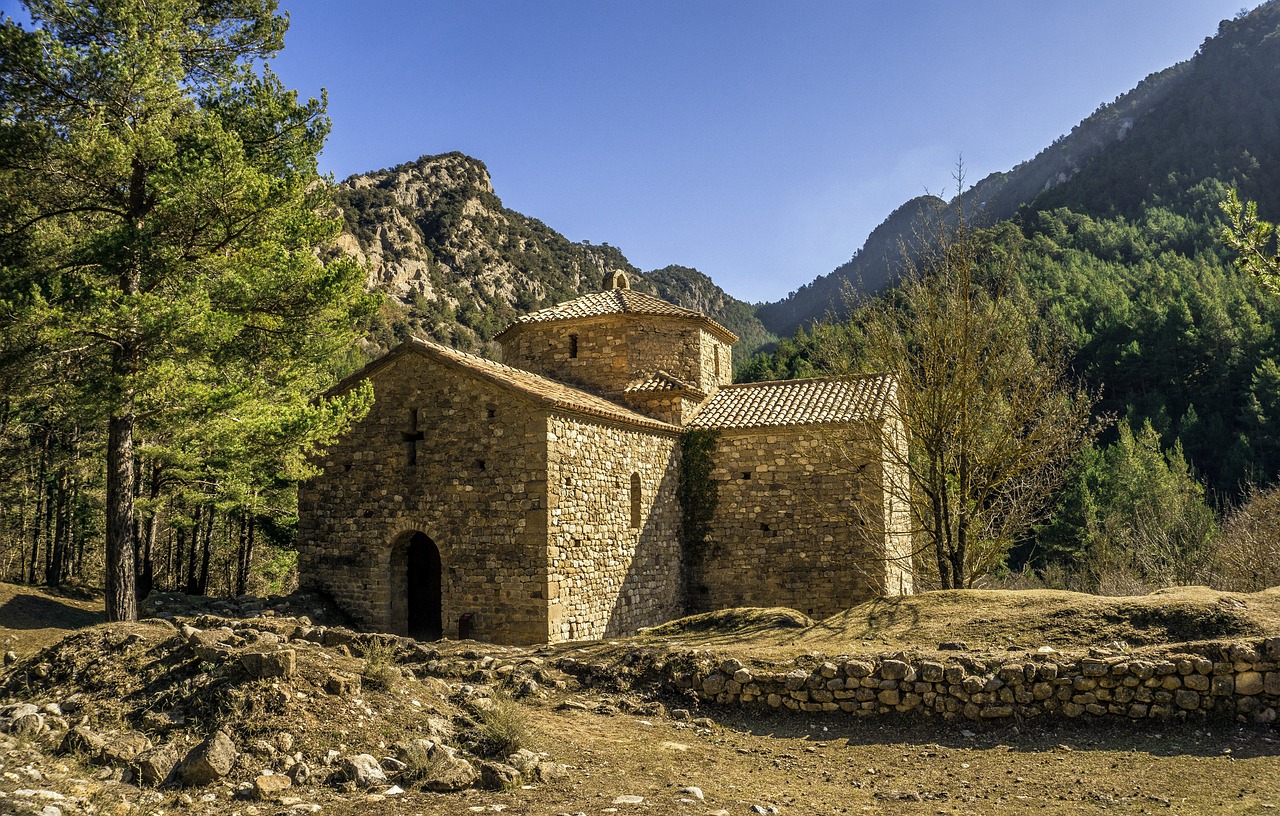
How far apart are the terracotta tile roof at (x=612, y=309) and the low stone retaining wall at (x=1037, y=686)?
11.4 meters

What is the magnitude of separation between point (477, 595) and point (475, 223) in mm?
71680

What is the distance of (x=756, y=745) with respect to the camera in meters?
7.44

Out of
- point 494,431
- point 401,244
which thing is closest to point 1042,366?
point 494,431

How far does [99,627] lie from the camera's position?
8.31 meters

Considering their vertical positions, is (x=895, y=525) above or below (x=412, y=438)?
below

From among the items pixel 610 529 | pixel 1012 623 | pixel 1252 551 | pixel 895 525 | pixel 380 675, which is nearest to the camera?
pixel 380 675

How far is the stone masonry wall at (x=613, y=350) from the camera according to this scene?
18.5 metres

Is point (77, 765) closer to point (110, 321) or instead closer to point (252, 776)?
point (252, 776)

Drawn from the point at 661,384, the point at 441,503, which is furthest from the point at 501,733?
the point at 661,384

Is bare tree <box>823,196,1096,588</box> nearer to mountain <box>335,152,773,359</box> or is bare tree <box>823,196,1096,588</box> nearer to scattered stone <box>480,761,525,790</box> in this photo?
scattered stone <box>480,761,525,790</box>

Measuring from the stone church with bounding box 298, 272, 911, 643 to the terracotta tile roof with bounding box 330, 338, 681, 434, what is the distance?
6 centimetres

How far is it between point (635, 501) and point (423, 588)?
4.72 m

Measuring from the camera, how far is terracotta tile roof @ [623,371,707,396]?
17547 millimetres

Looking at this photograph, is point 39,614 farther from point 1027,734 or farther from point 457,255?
point 457,255
